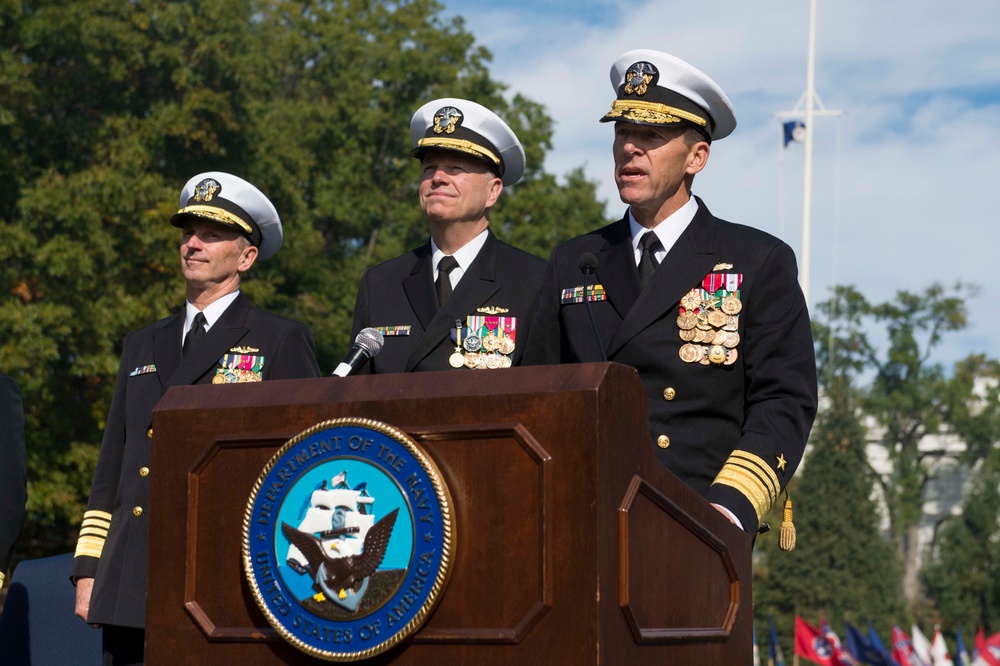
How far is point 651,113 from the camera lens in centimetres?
387

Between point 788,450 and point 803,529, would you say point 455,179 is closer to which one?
point 788,450

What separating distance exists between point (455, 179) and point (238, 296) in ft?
3.47

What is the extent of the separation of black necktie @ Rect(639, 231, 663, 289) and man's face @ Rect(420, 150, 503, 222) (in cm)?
105

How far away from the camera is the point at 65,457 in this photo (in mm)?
19797

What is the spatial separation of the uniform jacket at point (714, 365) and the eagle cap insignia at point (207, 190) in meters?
1.96

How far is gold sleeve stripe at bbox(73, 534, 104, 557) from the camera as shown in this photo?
526cm

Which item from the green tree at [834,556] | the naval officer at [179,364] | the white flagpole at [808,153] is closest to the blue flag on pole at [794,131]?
the white flagpole at [808,153]

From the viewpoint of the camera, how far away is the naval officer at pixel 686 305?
3.62 metres

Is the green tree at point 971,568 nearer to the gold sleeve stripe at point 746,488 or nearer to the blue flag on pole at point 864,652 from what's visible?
the blue flag on pole at point 864,652

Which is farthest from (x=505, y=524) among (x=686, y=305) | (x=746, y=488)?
(x=686, y=305)

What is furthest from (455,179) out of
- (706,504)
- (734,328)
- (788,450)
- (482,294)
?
(706,504)

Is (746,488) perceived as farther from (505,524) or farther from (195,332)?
(195,332)

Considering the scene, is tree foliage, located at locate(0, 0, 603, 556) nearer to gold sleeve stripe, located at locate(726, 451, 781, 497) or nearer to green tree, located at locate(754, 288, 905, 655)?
green tree, located at locate(754, 288, 905, 655)

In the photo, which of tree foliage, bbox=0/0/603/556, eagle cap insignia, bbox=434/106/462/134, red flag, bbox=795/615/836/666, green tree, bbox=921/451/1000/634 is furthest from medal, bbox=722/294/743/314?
green tree, bbox=921/451/1000/634
